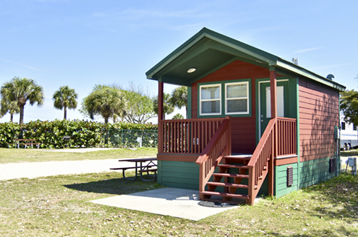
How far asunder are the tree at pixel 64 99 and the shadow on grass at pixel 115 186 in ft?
141

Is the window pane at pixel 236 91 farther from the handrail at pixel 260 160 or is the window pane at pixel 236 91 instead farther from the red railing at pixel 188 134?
the handrail at pixel 260 160

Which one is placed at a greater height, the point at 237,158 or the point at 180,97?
the point at 180,97

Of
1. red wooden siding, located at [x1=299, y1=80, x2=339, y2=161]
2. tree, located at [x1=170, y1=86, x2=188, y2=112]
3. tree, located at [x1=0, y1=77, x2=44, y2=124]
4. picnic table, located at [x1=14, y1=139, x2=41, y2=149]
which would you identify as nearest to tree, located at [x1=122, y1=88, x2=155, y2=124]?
tree, located at [x1=170, y1=86, x2=188, y2=112]

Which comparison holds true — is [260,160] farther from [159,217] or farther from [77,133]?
[77,133]

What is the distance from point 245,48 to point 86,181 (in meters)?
6.33

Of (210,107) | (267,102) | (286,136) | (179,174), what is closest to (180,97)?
(210,107)

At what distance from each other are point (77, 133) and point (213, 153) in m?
20.0

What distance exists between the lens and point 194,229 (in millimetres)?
5176

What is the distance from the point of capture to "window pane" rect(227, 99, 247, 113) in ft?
32.6

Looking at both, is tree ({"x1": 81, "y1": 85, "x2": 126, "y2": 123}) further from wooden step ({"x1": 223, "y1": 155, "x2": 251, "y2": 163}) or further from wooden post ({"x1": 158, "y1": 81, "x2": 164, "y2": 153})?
wooden step ({"x1": 223, "y1": 155, "x2": 251, "y2": 163})

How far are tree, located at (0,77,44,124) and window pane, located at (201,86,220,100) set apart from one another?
32167 mm

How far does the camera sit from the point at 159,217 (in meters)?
5.86

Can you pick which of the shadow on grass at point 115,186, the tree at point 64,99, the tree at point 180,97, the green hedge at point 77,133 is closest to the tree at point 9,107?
the tree at point 64,99

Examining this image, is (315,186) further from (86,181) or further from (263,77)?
(86,181)
